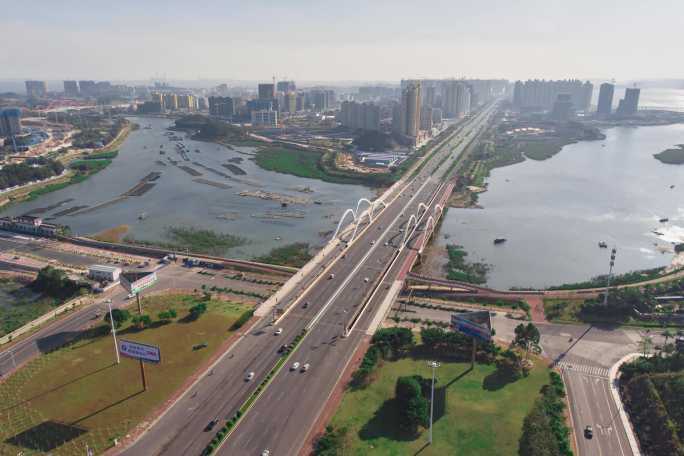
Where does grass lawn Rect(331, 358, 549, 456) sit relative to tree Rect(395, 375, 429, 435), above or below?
below

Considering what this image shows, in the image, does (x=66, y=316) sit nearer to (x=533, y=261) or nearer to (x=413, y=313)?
(x=413, y=313)

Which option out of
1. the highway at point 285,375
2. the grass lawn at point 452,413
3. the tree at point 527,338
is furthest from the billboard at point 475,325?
the highway at point 285,375

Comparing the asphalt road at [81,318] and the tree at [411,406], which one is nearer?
the tree at [411,406]

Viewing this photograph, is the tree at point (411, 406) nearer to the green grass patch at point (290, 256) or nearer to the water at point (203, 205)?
the green grass patch at point (290, 256)

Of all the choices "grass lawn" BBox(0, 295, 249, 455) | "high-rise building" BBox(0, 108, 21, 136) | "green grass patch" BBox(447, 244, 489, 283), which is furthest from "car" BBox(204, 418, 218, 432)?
"high-rise building" BBox(0, 108, 21, 136)

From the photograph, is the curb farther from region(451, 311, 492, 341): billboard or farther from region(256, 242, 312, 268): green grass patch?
region(256, 242, 312, 268): green grass patch

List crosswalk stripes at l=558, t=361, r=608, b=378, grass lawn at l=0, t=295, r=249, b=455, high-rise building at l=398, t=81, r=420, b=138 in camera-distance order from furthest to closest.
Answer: high-rise building at l=398, t=81, r=420, b=138 < crosswalk stripes at l=558, t=361, r=608, b=378 < grass lawn at l=0, t=295, r=249, b=455
